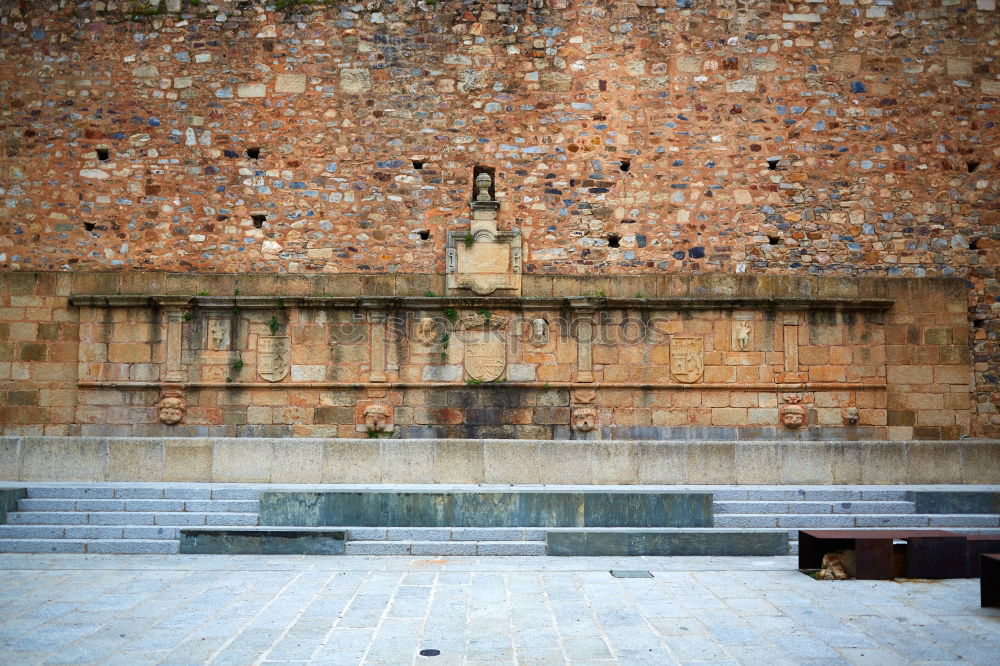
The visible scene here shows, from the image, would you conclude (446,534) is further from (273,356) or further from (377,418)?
(273,356)

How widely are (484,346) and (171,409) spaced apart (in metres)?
4.21

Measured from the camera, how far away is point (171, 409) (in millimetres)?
9477

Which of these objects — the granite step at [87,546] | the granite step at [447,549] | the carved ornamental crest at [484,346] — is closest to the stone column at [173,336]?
the granite step at [87,546]

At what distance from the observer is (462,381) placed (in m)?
9.62

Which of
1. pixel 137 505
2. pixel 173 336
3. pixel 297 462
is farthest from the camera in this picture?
pixel 173 336

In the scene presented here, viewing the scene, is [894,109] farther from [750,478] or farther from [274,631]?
[274,631]

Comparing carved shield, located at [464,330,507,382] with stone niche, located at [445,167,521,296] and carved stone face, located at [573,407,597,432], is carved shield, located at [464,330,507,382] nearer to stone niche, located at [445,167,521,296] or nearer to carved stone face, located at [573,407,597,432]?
stone niche, located at [445,167,521,296]

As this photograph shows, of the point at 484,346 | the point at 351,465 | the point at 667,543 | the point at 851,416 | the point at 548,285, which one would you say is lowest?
the point at 667,543

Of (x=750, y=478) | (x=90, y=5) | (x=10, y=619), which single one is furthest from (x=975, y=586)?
(x=90, y=5)

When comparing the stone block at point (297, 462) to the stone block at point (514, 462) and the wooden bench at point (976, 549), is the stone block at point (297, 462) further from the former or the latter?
the wooden bench at point (976, 549)

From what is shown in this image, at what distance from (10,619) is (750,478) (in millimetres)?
7398

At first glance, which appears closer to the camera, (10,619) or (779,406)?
(10,619)

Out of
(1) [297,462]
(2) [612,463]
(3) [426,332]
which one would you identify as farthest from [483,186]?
(1) [297,462]

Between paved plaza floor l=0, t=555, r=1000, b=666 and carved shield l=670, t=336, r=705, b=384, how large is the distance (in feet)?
10.5
